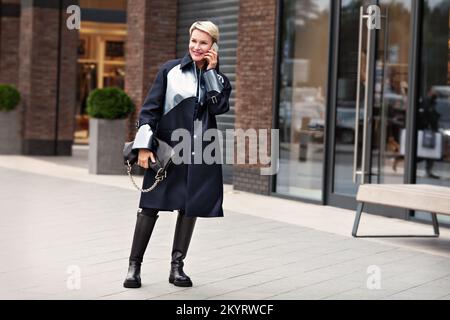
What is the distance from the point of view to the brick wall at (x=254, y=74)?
14492 millimetres

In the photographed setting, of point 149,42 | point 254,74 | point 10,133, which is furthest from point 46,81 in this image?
point 254,74

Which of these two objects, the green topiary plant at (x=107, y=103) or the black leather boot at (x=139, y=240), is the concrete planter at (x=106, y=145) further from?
the black leather boot at (x=139, y=240)

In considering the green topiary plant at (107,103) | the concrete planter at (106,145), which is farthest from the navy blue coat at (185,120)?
the concrete planter at (106,145)

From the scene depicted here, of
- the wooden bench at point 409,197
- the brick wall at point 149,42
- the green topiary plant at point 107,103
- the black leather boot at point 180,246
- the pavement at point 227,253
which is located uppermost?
the brick wall at point 149,42

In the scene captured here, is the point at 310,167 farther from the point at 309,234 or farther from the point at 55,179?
the point at 55,179

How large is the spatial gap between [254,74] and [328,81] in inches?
68.1

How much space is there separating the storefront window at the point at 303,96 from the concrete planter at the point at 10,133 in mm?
9718

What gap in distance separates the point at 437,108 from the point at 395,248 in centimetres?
262

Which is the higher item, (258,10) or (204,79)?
(258,10)

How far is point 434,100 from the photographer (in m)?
11.6

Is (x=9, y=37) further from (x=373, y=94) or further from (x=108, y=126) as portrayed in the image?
(x=373, y=94)

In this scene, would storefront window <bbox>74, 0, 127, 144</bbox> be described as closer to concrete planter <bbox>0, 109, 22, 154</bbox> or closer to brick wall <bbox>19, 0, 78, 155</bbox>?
brick wall <bbox>19, 0, 78, 155</bbox>
